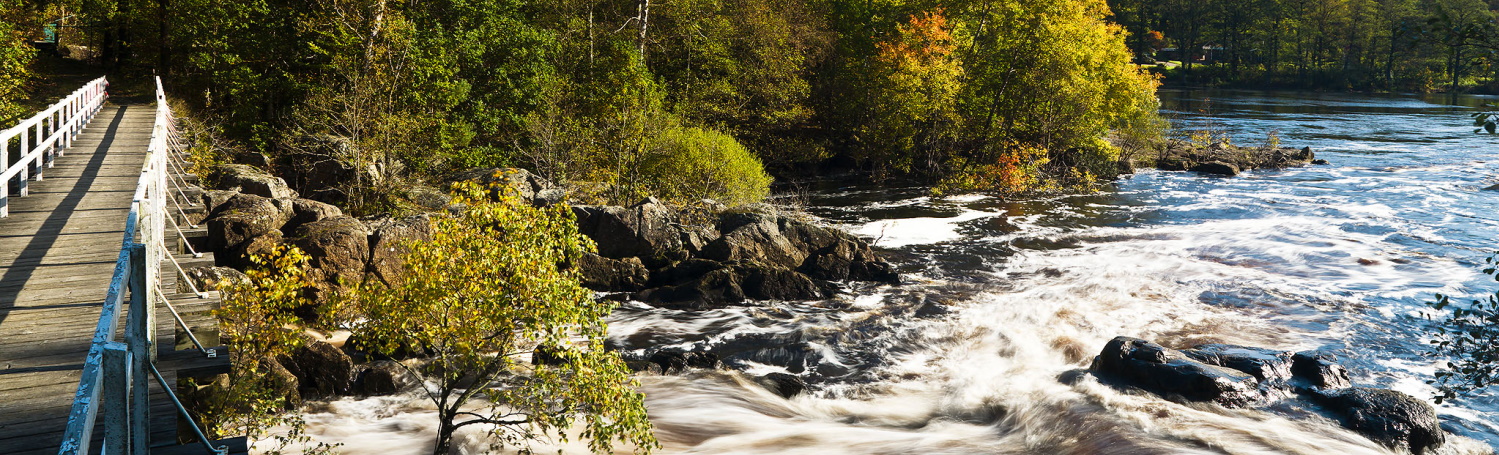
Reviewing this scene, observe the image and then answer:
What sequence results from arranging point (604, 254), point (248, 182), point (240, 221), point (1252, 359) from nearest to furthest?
point (1252, 359)
point (240, 221)
point (248, 182)
point (604, 254)

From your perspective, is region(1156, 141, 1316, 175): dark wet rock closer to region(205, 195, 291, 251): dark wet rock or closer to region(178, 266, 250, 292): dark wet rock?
region(205, 195, 291, 251): dark wet rock

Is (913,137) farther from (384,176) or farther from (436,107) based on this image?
(384,176)

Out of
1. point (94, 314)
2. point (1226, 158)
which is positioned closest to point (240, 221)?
point (94, 314)

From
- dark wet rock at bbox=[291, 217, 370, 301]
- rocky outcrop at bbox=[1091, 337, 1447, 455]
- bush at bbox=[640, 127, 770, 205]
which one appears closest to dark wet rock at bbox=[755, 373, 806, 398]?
rocky outcrop at bbox=[1091, 337, 1447, 455]

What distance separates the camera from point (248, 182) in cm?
2592

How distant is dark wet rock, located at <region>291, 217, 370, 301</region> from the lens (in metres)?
21.7

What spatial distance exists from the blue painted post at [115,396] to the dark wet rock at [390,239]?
18.1 metres

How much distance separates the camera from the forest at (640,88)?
3206 centimetres

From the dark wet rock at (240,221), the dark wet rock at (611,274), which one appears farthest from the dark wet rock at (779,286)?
the dark wet rock at (240,221)

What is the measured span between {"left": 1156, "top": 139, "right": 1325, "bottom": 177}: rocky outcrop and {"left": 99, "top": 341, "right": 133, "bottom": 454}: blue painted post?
54.9m

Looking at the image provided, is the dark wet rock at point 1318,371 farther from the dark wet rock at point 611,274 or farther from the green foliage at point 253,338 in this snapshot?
the green foliage at point 253,338

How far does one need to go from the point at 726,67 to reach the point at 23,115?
27022 millimetres

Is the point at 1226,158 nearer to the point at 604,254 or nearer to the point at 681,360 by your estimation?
the point at 604,254

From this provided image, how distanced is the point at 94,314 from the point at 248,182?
1839 cm
